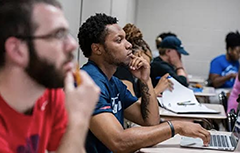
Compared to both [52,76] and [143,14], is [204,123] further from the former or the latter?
[143,14]

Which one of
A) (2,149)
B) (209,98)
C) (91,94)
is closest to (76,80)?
(91,94)

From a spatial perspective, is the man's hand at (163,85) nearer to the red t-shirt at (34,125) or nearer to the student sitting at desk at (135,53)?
the student sitting at desk at (135,53)

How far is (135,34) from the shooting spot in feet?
8.60

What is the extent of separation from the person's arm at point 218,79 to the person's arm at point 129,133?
128 inches

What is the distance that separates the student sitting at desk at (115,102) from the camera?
169 cm

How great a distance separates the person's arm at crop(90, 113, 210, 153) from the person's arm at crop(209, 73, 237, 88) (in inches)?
128

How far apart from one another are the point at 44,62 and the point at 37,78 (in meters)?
0.05

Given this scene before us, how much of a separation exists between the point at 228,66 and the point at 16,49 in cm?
461

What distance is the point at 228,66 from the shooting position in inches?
202

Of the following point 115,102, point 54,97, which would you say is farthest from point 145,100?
point 54,97

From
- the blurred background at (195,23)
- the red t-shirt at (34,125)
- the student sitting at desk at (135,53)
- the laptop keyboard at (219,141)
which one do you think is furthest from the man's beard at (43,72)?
the blurred background at (195,23)

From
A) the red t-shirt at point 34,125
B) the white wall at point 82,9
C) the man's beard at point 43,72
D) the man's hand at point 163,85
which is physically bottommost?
the man's hand at point 163,85

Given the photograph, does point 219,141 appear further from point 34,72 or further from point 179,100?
point 34,72

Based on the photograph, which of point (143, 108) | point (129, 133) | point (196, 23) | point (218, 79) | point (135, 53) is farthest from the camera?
point (196, 23)
